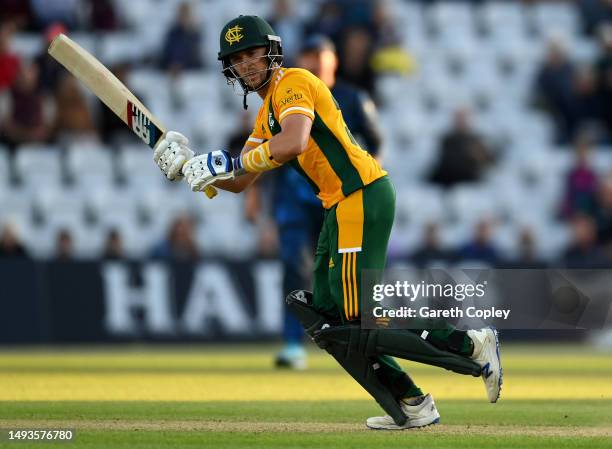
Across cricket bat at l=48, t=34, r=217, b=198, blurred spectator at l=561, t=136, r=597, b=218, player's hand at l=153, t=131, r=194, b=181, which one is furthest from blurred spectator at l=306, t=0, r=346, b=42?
player's hand at l=153, t=131, r=194, b=181

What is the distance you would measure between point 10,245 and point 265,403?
622cm

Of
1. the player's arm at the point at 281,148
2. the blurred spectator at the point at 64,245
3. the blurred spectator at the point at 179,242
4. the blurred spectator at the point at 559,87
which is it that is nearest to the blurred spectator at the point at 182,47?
the blurred spectator at the point at 179,242

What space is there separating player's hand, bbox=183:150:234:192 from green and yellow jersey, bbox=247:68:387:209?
31cm

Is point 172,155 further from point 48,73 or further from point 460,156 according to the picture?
point 48,73

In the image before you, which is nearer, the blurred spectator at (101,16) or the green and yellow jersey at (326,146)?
the green and yellow jersey at (326,146)

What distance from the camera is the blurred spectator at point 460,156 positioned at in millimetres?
15148

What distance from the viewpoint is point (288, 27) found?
15.6 metres

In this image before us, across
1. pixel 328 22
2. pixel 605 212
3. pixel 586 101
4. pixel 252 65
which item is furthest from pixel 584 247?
pixel 252 65

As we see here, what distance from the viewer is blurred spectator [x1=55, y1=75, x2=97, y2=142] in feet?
49.5

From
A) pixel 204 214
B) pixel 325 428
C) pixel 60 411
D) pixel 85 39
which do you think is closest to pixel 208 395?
pixel 60 411

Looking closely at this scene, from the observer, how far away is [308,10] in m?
16.4

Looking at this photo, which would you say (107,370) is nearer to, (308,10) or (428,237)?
(428,237)

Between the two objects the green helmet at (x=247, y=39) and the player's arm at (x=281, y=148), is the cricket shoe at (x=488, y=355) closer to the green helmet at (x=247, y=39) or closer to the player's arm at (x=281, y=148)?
the player's arm at (x=281, y=148)

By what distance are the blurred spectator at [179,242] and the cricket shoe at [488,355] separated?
7290 millimetres
